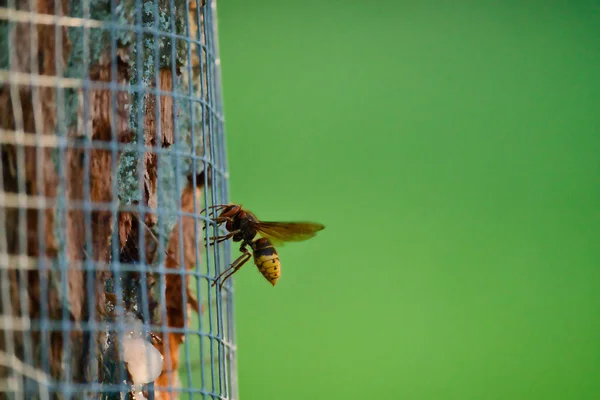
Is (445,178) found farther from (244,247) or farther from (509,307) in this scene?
(244,247)

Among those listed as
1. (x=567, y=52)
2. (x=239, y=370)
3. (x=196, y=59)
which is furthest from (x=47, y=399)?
(x=567, y=52)

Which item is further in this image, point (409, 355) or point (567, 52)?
point (567, 52)

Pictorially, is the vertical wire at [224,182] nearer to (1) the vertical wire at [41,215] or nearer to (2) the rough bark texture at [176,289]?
(2) the rough bark texture at [176,289]

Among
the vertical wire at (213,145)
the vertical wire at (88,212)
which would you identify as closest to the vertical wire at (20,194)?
the vertical wire at (88,212)

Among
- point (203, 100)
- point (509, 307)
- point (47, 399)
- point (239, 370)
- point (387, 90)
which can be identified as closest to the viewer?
point (47, 399)

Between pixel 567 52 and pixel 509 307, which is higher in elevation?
pixel 567 52

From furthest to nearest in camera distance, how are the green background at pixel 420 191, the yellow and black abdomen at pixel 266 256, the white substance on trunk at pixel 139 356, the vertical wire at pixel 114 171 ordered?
the green background at pixel 420 191 → the yellow and black abdomen at pixel 266 256 → the white substance on trunk at pixel 139 356 → the vertical wire at pixel 114 171

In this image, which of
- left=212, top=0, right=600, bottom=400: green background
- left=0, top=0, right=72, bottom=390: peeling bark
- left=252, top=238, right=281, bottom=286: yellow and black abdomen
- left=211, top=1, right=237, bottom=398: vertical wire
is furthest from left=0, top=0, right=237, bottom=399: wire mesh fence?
left=212, top=0, right=600, bottom=400: green background
